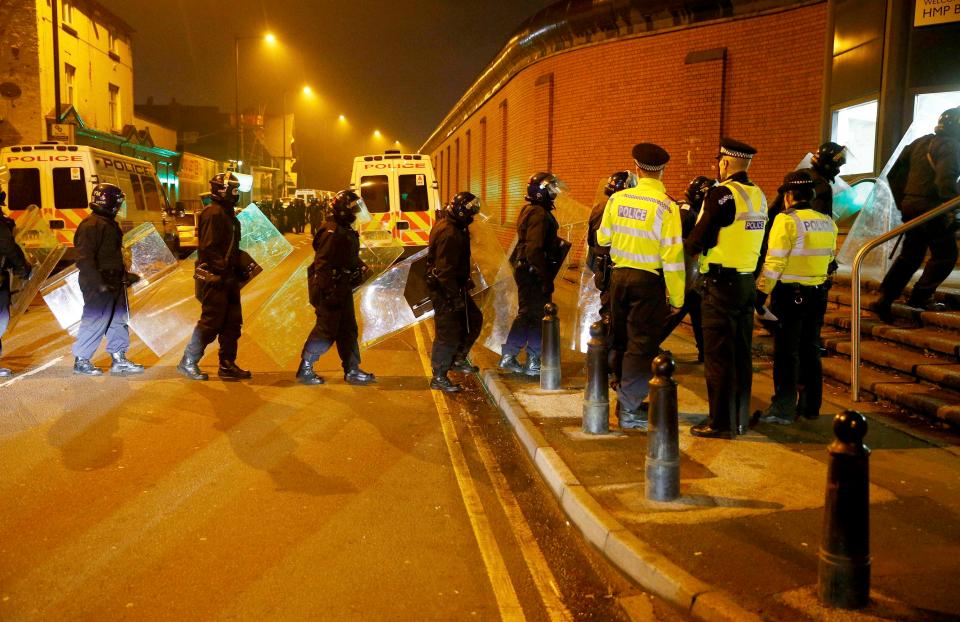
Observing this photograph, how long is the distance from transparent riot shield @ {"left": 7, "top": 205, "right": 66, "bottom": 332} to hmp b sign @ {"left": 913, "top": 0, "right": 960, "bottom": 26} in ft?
36.1

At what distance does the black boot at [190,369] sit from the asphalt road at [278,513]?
474 mm

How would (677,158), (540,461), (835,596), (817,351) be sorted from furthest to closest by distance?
(677,158) → (817,351) → (540,461) → (835,596)

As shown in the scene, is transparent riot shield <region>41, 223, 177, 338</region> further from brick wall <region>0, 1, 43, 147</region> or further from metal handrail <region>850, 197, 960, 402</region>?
brick wall <region>0, 1, 43, 147</region>

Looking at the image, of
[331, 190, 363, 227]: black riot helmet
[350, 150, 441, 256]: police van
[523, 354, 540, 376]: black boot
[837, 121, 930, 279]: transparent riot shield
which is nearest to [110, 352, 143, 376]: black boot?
[331, 190, 363, 227]: black riot helmet

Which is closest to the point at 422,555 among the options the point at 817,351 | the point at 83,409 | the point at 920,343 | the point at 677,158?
the point at 817,351

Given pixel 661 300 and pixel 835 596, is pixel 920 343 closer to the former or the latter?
pixel 661 300

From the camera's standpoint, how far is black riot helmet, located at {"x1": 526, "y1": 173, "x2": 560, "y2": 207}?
320 inches

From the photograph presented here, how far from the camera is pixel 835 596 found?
3410 millimetres

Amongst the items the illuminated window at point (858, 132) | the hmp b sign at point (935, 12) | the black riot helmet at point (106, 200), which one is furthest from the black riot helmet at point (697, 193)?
the black riot helmet at point (106, 200)

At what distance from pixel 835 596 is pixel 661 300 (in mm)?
2957

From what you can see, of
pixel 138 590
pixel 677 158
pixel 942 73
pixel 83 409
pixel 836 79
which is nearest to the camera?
pixel 138 590

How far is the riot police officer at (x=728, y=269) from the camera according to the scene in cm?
582

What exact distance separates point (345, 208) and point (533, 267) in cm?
200

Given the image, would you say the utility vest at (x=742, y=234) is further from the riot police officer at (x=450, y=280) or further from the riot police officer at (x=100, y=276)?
the riot police officer at (x=100, y=276)
